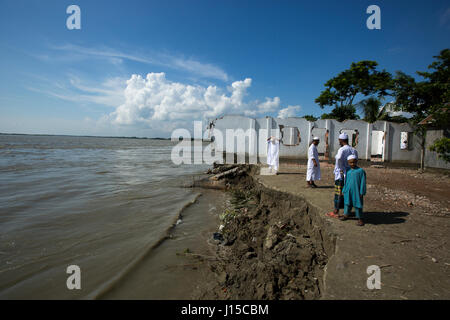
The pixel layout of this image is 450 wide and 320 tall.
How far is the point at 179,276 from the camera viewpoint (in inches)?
136

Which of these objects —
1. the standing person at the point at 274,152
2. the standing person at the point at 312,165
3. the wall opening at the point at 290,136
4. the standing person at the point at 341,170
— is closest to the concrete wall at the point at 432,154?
the wall opening at the point at 290,136

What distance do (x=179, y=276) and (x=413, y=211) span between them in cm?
547

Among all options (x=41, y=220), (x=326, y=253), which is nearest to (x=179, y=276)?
(x=326, y=253)

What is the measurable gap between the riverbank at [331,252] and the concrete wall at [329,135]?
9.89 meters

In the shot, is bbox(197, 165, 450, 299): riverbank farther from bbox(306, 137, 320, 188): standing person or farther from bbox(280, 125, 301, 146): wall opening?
bbox(280, 125, 301, 146): wall opening

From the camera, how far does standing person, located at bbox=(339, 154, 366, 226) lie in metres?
3.91

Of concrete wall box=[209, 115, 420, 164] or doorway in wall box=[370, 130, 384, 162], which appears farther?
doorway in wall box=[370, 130, 384, 162]

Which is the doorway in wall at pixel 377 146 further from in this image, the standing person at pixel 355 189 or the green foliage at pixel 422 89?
the standing person at pixel 355 189

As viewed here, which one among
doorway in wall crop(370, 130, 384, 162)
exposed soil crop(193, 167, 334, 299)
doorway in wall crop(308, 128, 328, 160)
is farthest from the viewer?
doorway in wall crop(370, 130, 384, 162)

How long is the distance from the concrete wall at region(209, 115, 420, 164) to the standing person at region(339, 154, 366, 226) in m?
11.3

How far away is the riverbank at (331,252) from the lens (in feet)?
8.14

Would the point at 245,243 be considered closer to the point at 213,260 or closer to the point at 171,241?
the point at 213,260

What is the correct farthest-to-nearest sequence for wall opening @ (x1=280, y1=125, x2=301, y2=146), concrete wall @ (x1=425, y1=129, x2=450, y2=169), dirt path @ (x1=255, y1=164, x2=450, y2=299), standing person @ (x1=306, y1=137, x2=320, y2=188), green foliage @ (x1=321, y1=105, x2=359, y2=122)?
green foliage @ (x1=321, y1=105, x2=359, y2=122) < wall opening @ (x1=280, y1=125, x2=301, y2=146) < concrete wall @ (x1=425, y1=129, x2=450, y2=169) < standing person @ (x1=306, y1=137, x2=320, y2=188) < dirt path @ (x1=255, y1=164, x2=450, y2=299)

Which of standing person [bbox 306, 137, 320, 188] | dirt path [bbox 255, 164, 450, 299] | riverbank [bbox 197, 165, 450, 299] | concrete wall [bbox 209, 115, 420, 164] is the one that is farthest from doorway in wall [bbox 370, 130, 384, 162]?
dirt path [bbox 255, 164, 450, 299]
